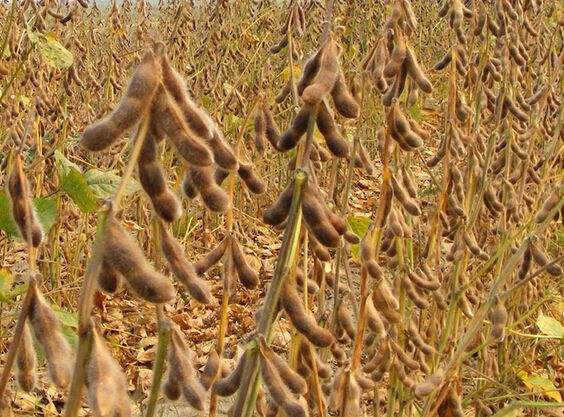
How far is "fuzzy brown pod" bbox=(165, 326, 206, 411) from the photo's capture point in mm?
1116

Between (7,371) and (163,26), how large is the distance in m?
5.17

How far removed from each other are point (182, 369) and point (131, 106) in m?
0.40

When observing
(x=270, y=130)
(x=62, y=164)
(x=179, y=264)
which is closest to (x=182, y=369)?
(x=179, y=264)

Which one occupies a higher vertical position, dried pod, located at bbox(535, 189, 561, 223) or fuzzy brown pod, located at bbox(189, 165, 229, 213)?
dried pod, located at bbox(535, 189, 561, 223)

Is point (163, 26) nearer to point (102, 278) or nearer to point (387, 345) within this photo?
point (387, 345)

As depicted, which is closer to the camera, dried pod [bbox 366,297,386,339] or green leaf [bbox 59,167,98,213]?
dried pod [bbox 366,297,386,339]

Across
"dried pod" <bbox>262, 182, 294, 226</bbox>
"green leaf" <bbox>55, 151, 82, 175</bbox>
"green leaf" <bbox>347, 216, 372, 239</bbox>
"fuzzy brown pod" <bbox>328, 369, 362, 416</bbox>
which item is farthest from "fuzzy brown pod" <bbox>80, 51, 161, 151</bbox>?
"green leaf" <bbox>347, 216, 372, 239</bbox>

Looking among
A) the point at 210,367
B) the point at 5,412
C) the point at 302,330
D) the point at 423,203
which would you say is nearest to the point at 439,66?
the point at 210,367

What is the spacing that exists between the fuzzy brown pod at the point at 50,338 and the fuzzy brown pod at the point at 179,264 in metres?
0.18

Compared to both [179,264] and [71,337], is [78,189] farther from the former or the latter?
[179,264]

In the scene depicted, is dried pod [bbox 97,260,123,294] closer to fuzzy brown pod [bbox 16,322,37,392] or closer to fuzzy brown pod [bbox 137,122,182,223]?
fuzzy brown pod [bbox 137,122,182,223]

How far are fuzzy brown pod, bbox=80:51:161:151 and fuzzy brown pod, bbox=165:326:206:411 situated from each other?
0.30m

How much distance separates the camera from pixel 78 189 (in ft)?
Answer: 6.73

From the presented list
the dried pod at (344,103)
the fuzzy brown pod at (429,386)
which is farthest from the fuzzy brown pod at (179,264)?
the fuzzy brown pod at (429,386)
